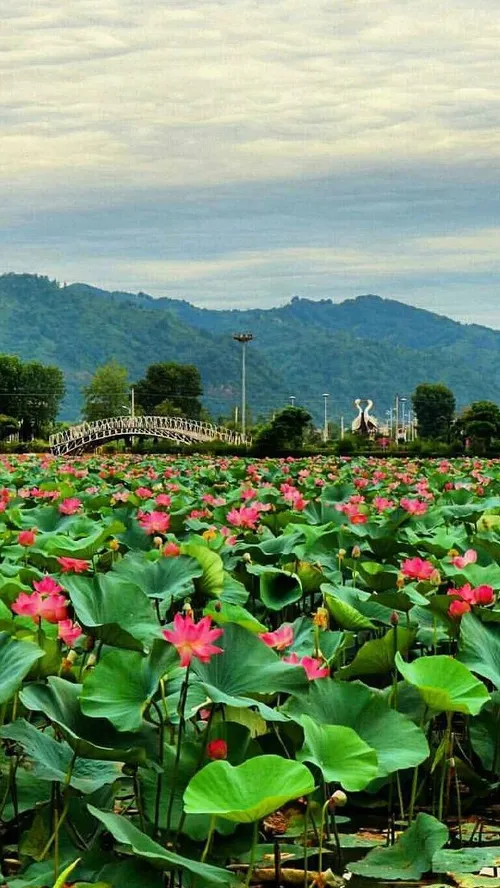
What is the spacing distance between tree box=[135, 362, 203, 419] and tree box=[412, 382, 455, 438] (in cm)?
2090

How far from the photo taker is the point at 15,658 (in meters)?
2.06

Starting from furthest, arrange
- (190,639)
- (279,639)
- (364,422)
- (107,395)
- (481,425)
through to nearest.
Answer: (107,395) < (364,422) < (481,425) < (279,639) < (190,639)

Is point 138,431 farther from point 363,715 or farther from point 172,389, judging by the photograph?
point 363,715

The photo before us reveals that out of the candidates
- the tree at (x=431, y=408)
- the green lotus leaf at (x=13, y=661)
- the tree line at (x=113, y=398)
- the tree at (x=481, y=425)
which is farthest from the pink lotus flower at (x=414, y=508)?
the tree at (x=431, y=408)

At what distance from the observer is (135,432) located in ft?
225

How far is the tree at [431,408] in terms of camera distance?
4461 inches

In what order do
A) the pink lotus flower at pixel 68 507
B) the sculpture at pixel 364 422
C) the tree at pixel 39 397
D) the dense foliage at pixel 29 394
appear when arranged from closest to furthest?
the pink lotus flower at pixel 68 507 < the sculpture at pixel 364 422 < the dense foliage at pixel 29 394 < the tree at pixel 39 397

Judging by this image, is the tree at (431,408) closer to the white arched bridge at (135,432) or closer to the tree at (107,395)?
the tree at (107,395)

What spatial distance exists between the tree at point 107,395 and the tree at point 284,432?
2514 inches

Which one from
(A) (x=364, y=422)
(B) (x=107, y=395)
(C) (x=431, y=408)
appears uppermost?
(B) (x=107, y=395)

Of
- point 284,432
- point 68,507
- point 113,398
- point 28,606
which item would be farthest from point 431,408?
point 28,606

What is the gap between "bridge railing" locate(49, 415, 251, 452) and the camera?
65.0 metres

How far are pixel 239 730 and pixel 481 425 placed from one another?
164 ft

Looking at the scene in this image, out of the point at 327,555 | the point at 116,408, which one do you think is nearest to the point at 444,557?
the point at 327,555
